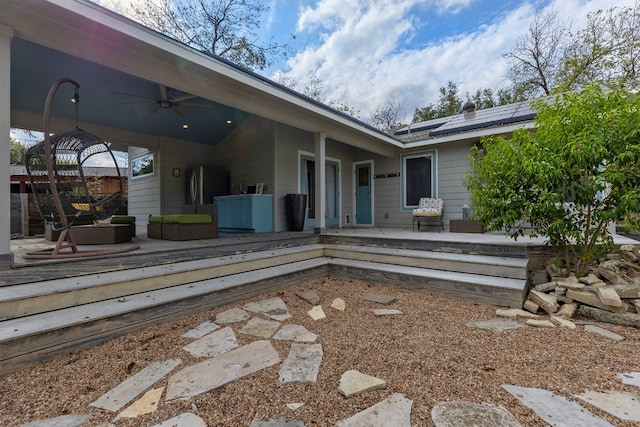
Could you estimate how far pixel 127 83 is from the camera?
459 cm

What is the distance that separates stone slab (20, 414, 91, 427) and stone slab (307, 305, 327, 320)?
1.69m

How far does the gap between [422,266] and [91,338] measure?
350cm

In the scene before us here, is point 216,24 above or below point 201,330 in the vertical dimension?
above

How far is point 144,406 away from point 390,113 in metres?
17.9

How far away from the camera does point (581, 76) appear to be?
36.8 feet

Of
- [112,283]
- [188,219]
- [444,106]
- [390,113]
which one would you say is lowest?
[112,283]

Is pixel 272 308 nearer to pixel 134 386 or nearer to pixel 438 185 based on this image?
pixel 134 386

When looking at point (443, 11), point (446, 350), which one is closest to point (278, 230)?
point (446, 350)

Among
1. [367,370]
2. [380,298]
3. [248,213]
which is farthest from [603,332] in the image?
[248,213]

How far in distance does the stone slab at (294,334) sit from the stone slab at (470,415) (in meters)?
1.04

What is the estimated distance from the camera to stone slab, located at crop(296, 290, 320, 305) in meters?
3.10

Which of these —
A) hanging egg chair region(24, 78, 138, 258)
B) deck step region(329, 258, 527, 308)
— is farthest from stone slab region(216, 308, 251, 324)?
deck step region(329, 258, 527, 308)

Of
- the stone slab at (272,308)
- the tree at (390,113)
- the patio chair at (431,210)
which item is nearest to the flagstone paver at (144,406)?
the stone slab at (272,308)

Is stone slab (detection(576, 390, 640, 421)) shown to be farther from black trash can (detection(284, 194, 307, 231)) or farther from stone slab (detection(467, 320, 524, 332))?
black trash can (detection(284, 194, 307, 231))
